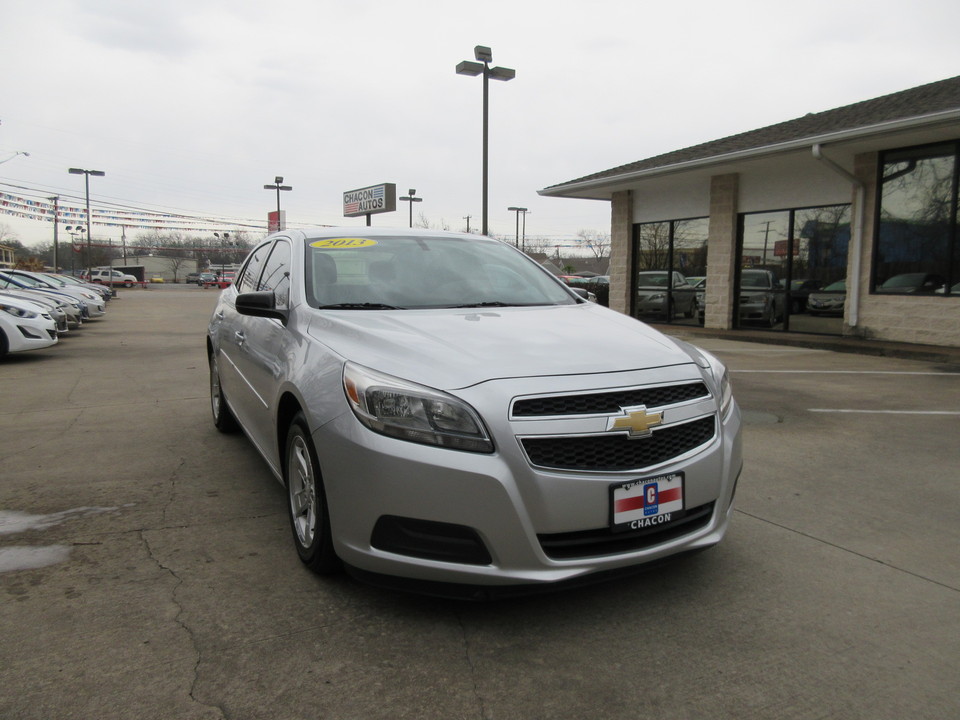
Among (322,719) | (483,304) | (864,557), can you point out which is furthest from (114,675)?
(864,557)

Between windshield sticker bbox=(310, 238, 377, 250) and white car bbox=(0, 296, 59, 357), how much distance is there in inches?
344

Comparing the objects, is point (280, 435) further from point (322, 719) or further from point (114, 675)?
point (322, 719)

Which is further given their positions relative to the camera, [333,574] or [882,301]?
[882,301]

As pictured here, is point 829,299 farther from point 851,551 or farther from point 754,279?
point 851,551

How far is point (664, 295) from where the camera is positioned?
1795 centimetres

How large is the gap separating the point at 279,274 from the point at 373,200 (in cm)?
3082

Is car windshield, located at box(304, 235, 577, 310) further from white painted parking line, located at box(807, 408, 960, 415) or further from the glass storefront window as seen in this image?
the glass storefront window

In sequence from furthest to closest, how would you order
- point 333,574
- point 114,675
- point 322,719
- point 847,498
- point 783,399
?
1. point 783,399
2. point 847,498
3. point 333,574
4. point 114,675
5. point 322,719

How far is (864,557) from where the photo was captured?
3438mm

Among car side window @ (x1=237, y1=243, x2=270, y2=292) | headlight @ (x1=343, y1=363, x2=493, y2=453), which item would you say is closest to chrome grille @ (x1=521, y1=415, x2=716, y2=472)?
headlight @ (x1=343, y1=363, x2=493, y2=453)

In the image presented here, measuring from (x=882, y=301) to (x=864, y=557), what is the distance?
35.5 feet

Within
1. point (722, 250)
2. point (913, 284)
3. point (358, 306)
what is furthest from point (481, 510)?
point (722, 250)

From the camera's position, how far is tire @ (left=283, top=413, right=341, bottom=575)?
2947 millimetres

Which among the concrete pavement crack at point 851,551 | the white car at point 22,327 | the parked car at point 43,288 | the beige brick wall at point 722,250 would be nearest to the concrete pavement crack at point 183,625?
the concrete pavement crack at point 851,551
